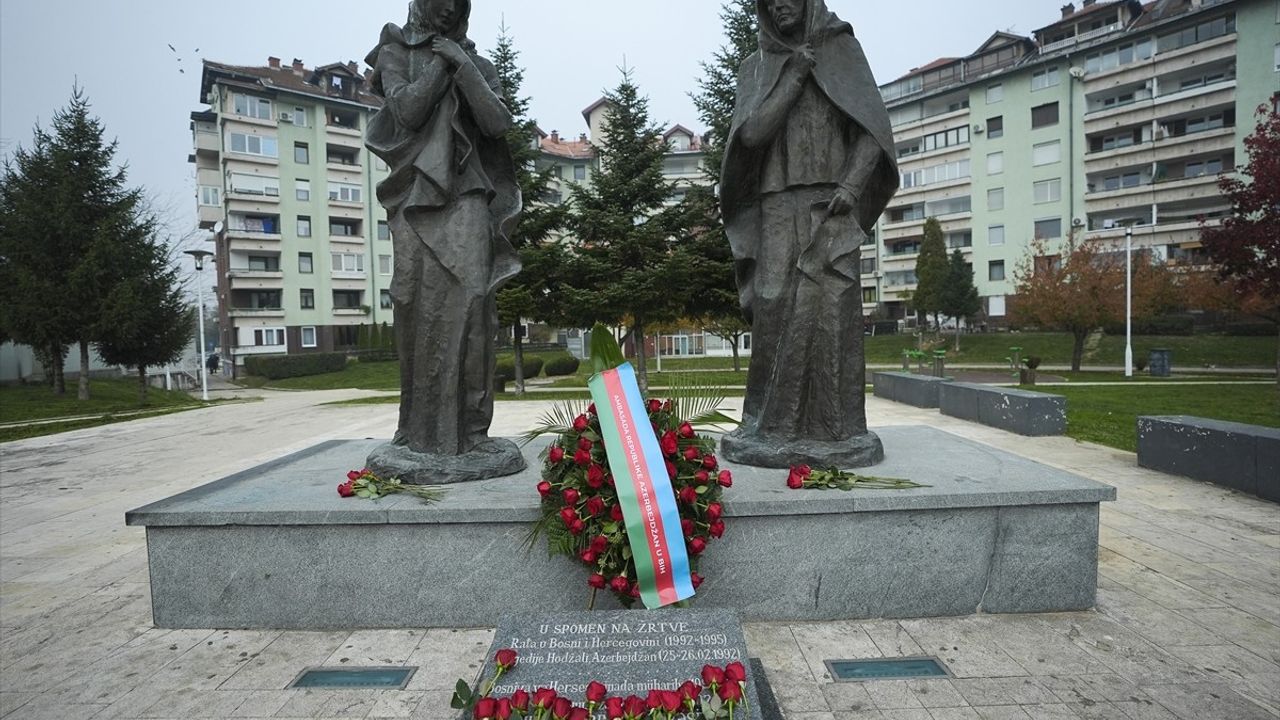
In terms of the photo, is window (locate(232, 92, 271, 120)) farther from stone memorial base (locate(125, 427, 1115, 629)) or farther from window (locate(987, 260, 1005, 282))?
stone memorial base (locate(125, 427, 1115, 629))

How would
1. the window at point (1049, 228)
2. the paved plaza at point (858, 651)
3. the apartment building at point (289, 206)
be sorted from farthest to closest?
the apartment building at point (289, 206)
the window at point (1049, 228)
the paved plaza at point (858, 651)

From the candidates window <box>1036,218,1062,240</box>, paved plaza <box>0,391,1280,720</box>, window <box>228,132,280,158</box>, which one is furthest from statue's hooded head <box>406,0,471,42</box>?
window <box>228,132,280,158</box>

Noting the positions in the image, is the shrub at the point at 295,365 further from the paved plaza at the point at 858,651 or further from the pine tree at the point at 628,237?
the paved plaza at the point at 858,651

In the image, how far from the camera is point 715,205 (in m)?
22.9

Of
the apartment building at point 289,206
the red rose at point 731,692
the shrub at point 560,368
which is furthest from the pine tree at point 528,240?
the apartment building at point 289,206

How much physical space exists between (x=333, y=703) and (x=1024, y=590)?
384cm

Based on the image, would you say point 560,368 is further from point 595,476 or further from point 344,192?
point 595,476

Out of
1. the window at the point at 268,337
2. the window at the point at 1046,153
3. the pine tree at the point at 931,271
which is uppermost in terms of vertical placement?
the window at the point at 1046,153

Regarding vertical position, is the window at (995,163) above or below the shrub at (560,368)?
above

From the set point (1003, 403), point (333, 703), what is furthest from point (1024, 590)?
point (1003, 403)

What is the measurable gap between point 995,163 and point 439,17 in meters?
51.3

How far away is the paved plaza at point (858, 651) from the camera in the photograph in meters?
3.26

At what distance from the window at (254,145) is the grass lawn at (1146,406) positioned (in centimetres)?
4683

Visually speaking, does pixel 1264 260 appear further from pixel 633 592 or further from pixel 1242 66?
pixel 1242 66
